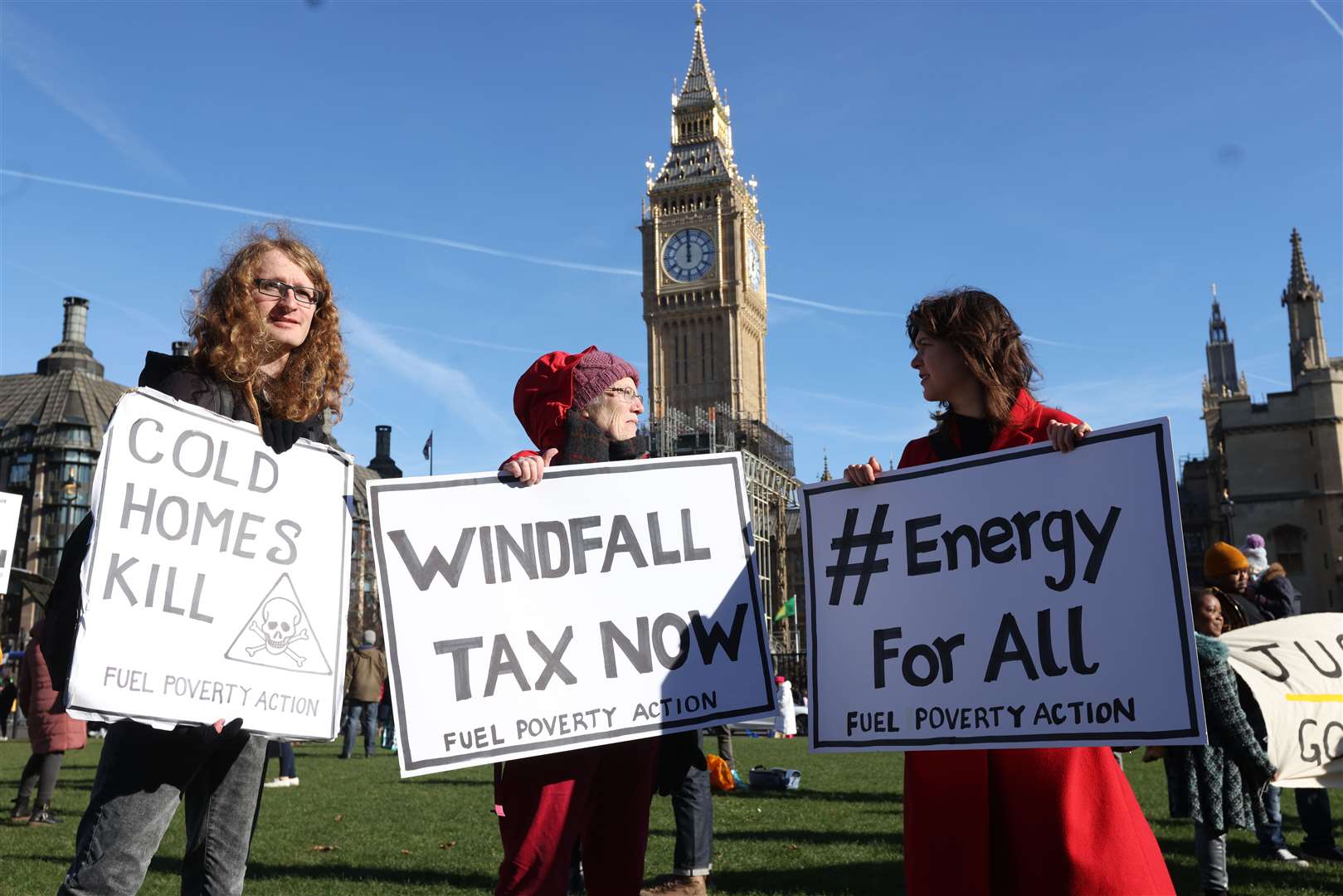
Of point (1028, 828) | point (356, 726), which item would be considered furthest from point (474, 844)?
point (356, 726)

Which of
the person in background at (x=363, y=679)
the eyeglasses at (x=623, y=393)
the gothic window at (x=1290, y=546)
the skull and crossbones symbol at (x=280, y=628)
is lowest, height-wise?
the skull and crossbones symbol at (x=280, y=628)

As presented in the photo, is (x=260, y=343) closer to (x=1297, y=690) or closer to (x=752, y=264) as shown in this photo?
(x=1297, y=690)

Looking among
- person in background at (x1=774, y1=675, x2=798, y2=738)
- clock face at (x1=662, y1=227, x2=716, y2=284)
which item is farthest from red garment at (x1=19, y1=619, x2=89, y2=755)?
clock face at (x1=662, y1=227, x2=716, y2=284)

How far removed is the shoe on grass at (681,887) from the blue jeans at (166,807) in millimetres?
2942

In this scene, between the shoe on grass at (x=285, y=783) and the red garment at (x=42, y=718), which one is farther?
the shoe on grass at (x=285, y=783)

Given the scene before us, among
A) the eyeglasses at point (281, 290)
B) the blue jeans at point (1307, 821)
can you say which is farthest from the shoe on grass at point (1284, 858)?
the eyeglasses at point (281, 290)

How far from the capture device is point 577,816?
3535 millimetres

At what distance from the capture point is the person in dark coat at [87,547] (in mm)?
2938

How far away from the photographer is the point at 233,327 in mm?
3297

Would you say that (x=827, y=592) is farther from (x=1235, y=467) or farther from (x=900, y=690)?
(x=1235, y=467)

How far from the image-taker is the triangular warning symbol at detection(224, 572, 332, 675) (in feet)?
10.8

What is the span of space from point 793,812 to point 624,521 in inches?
277

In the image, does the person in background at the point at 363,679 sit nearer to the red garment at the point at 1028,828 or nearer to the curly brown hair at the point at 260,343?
the curly brown hair at the point at 260,343

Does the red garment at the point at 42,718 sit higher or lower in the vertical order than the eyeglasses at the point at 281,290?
lower
